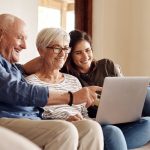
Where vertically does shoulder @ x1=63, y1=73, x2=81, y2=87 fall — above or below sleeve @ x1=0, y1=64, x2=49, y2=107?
below

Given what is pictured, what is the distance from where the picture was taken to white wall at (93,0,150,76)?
3.70 m

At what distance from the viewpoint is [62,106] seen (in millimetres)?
1958

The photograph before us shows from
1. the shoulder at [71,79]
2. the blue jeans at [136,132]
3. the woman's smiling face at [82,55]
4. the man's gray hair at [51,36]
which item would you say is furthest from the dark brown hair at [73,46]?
the blue jeans at [136,132]

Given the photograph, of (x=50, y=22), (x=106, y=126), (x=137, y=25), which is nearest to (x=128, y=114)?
(x=106, y=126)

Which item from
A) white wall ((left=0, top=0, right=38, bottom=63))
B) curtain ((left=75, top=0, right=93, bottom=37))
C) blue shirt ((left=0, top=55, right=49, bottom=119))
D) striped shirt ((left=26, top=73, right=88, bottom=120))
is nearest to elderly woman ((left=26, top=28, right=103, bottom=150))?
striped shirt ((left=26, top=73, right=88, bottom=120))

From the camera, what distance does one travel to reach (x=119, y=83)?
164cm

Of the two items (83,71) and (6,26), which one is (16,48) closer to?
(6,26)

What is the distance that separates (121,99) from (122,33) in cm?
220

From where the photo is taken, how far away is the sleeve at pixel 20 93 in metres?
1.42

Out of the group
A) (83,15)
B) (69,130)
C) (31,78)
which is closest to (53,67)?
(31,78)

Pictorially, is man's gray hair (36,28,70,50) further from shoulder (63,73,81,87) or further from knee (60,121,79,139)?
knee (60,121,79,139)

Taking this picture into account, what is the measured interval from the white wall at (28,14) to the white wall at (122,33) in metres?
0.99

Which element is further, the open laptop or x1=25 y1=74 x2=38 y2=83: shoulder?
x1=25 y1=74 x2=38 y2=83: shoulder

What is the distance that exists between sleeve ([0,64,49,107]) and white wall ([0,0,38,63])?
1401mm
